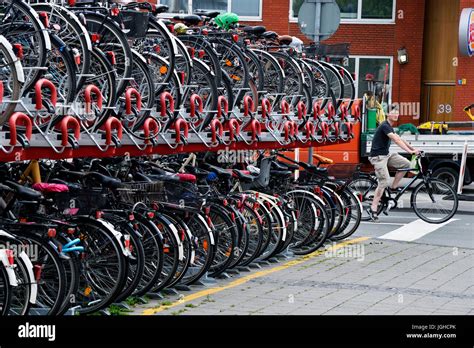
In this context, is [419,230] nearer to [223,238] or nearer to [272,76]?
[272,76]

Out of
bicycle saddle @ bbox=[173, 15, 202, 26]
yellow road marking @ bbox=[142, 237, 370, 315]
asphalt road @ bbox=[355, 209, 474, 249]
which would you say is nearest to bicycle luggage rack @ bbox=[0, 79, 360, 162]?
bicycle saddle @ bbox=[173, 15, 202, 26]

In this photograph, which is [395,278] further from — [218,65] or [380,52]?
[380,52]

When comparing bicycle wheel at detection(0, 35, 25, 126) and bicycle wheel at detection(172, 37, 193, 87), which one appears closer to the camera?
bicycle wheel at detection(0, 35, 25, 126)

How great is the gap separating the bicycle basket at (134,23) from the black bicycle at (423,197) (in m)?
7.00

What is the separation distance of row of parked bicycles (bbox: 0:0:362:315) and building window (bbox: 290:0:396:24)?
707 inches

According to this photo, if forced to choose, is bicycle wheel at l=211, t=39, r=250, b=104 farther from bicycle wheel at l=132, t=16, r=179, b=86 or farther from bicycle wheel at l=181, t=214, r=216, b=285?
bicycle wheel at l=181, t=214, r=216, b=285

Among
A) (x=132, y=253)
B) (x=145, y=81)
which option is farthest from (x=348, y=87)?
(x=132, y=253)

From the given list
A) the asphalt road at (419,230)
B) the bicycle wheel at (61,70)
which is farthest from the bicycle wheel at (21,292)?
the asphalt road at (419,230)

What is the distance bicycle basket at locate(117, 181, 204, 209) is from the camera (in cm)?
947

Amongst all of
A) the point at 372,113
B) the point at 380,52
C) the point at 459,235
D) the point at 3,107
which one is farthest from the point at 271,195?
the point at 380,52

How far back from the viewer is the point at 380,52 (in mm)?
31297

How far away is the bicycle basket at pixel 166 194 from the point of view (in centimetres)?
947

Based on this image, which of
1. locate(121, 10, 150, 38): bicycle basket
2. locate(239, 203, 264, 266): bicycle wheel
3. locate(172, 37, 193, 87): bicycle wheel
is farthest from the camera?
locate(239, 203, 264, 266): bicycle wheel
